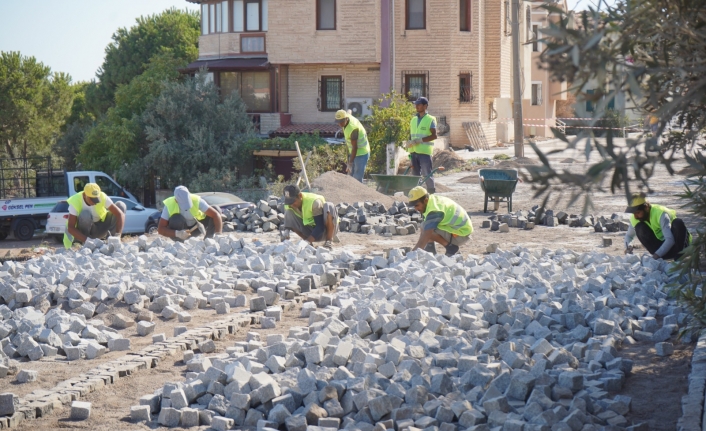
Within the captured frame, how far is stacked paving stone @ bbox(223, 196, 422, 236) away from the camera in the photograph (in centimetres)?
1495

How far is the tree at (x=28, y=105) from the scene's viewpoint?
40688 millimetres

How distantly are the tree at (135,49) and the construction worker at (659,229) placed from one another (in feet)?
127

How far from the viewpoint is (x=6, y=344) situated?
805 cm

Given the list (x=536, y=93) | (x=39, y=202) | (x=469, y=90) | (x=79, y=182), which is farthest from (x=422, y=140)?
(x=536, y=93)

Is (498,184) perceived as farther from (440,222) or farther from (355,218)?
(440,222)

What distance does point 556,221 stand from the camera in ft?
50.5

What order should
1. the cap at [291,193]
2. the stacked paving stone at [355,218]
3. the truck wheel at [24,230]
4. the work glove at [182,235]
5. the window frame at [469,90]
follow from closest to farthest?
1. the cap at [291,193]
2. the work glove at [182,235]
3. the stacked paving stone at [355,218]
4. the truck wheel at [24,230]
5. the window frame at [469,90]

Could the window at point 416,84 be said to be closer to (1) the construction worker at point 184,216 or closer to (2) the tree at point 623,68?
(1) the construction worker at point 184,216

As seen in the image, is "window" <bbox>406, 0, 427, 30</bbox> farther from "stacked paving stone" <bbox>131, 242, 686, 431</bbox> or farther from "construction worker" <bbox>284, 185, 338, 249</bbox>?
"stacked paving stone" <bbox>131, 242, 686, 431</bbox>

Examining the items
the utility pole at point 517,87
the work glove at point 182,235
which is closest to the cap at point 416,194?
the work glove at point 182,235

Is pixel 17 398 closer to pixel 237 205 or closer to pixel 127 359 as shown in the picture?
pixel 127 359

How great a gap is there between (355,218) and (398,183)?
2.05 m

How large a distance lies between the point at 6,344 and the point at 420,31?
86.9ft

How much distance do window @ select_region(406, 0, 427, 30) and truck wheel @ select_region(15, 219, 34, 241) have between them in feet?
51.5
